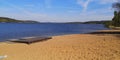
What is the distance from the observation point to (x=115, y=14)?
192ft

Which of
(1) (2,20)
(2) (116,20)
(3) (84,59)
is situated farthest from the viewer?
(1) (2,20)

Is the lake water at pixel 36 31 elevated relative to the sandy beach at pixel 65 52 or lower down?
lower down

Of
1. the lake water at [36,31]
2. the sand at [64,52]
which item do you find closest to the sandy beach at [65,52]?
the sand at [64,52]

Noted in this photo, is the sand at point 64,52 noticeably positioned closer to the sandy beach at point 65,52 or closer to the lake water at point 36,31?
the sandy beach at point 65,52

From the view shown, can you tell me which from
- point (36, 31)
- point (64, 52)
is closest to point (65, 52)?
point (64, 52)

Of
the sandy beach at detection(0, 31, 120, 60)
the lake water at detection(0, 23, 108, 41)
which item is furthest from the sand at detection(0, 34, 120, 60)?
the lake water at detection(0, 23, 108, 41)

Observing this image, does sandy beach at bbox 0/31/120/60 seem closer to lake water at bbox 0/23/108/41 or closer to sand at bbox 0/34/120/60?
sand at bbox 0/34/120/60

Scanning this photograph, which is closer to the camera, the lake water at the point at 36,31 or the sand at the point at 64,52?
the sand at the point at 64,52

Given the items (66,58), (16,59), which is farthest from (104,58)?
(16,59)

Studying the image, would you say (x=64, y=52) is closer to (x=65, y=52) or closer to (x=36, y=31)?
(x=65, y=52)

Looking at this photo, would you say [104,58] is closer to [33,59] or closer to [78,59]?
[78,59]

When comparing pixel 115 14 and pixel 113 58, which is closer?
pixel 113 58

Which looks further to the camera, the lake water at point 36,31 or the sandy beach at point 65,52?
the lake water at point 36,31

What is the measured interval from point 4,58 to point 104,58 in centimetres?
492
